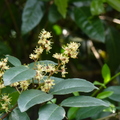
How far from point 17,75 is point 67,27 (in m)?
1.56

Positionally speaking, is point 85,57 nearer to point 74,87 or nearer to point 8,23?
point 8,23

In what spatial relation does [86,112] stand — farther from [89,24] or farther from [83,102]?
[89,24]

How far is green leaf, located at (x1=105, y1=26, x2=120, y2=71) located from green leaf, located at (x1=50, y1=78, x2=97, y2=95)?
1.00 meters

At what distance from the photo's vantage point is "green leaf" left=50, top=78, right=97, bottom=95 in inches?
20.4

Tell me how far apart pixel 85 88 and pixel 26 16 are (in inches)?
32.8

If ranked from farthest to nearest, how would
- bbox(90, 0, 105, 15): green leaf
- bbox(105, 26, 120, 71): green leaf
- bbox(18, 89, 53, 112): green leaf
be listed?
1. bbox(105, 26, 120, 71): green leaf
2. bbox(90, 0, 105, 15): green leaf
3. bbox(18, 89, 53, 112): green leaf

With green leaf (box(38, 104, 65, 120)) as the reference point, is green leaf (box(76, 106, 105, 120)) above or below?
below

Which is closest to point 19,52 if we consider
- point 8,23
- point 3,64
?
point 8,23

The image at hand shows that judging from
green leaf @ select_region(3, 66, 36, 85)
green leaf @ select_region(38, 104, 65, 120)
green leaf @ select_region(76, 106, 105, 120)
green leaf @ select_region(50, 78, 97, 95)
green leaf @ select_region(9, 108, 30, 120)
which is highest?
green leaf @ select_region(3, 66, 36, 85)

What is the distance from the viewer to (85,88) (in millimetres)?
521

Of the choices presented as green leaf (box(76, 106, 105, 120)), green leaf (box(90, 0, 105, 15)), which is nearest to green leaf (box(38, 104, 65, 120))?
green leaf (box(76, 106, 105, 120))

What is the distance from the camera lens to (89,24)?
127 centimetres

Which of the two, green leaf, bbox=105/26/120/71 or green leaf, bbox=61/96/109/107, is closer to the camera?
green leaf, bbox=61/96/109/107

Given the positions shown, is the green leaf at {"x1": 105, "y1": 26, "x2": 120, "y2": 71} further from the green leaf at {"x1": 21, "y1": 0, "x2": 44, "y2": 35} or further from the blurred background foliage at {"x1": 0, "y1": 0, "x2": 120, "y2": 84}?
the green leaf at {"x1": 21, "y1": 0, "x2": 44, "y2": 35}
